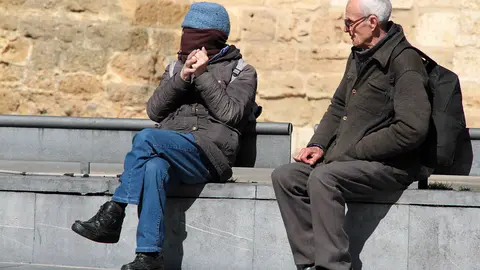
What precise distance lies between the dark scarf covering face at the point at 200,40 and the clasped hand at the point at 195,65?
0.22m

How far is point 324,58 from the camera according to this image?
10.8 m

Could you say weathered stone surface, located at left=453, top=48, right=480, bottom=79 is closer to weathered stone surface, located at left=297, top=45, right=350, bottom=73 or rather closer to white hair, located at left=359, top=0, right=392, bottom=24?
weathered stone surface, located at left=297, top=45, right=350, bottom=73

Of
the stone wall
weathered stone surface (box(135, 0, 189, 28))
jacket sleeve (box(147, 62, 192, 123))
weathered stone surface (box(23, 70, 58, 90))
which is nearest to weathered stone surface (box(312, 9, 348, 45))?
the stone wall

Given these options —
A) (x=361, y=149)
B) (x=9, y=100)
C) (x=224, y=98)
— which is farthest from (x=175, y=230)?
(x=9, y=100)

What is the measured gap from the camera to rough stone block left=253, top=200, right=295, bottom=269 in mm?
6605

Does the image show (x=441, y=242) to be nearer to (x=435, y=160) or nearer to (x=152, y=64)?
(x=435, y=160)

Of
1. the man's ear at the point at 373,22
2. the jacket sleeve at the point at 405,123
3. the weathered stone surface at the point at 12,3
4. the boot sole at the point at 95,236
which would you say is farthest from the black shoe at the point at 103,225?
the weathered stone surface at the point at 12,3

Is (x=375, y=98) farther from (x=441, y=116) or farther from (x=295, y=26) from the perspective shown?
(x=295, y=26)

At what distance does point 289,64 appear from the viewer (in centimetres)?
1089

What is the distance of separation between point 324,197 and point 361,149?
0.36 m

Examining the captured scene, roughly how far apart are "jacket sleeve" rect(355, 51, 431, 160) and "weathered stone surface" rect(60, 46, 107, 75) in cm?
523

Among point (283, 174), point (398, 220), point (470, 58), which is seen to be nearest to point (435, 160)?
point (398, 220)

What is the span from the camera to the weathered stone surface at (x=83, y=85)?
1107cm

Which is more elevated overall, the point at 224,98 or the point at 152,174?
the point at 224,98
